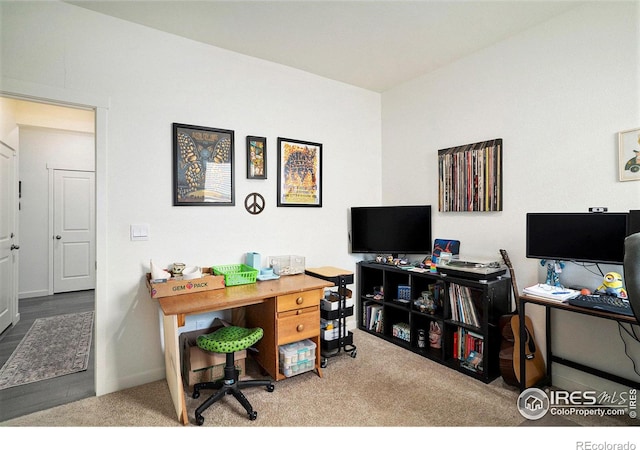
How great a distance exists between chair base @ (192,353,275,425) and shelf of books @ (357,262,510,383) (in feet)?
4.62

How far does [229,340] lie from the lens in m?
2.06

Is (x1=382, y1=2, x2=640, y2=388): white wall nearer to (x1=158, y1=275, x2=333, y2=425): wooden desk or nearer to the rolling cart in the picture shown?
the rolling cart

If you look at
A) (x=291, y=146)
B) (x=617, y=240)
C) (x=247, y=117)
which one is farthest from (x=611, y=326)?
(x=247, y=117)

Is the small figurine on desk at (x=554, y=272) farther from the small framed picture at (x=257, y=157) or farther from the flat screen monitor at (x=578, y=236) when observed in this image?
the small framed picture at (x=257, y=157)

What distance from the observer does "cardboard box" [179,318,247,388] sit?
7.45ft

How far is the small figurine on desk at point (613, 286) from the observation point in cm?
190

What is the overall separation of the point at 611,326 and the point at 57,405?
370cm

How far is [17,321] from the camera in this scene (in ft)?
12.0

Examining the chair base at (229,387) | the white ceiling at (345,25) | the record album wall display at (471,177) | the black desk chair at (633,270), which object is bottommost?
the chair base at (229,387)

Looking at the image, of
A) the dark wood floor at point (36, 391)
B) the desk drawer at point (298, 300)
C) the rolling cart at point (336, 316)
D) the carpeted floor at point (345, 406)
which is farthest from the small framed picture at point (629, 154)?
the dark wood floor at point (36, 391)

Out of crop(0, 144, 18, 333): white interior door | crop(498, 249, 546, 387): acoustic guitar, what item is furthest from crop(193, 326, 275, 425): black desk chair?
crop(0, 144, 18, 333): white interior door

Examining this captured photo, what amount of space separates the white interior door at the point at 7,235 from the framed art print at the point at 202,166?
2.27 m

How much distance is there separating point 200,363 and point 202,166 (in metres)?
1.52

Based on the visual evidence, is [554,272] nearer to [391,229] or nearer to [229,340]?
[391,229]
